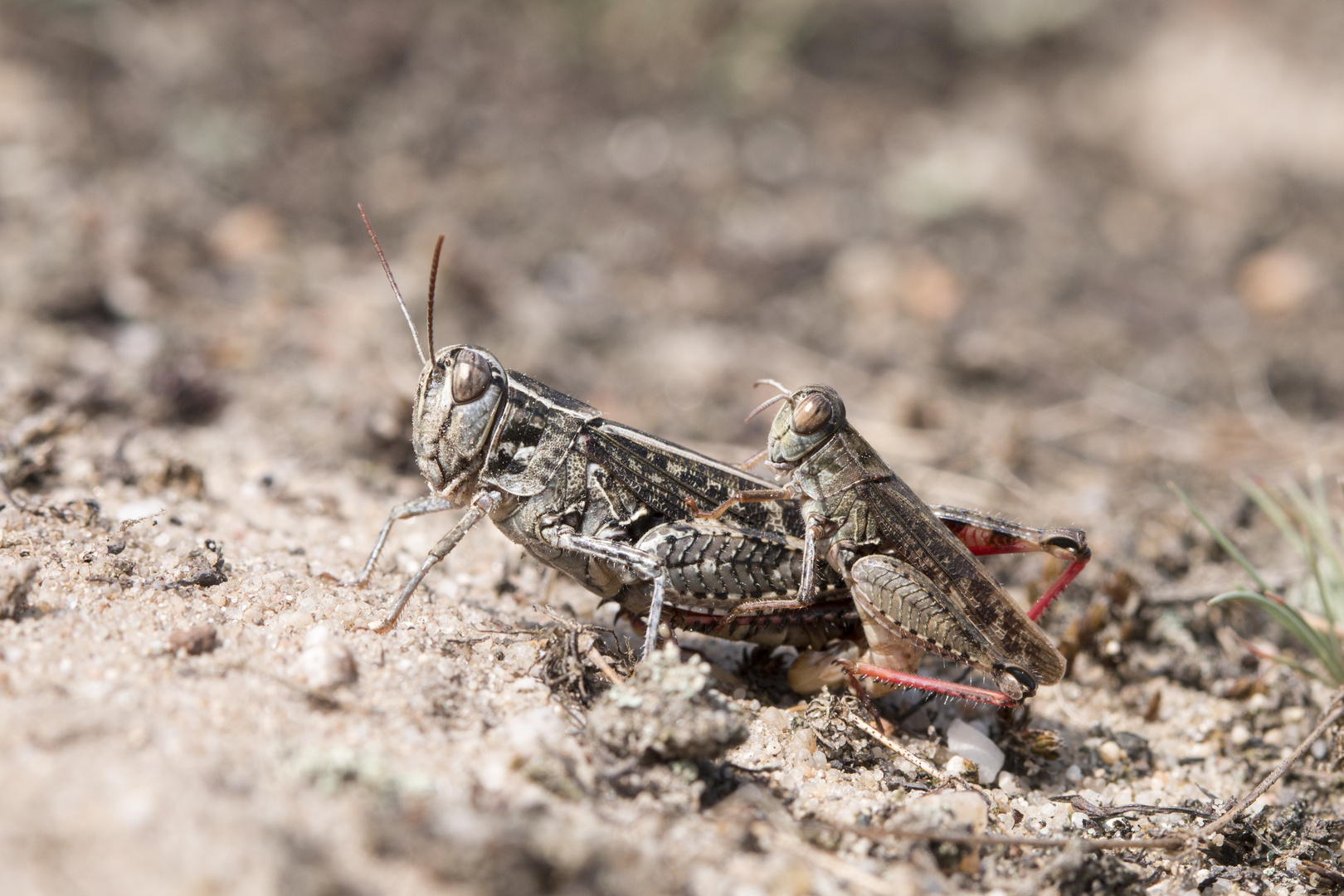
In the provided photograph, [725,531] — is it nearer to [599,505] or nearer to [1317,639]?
[599,505]

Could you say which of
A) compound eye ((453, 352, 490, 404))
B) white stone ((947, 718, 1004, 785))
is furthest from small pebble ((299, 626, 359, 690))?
white stone ((947, 718, 1004, 785))

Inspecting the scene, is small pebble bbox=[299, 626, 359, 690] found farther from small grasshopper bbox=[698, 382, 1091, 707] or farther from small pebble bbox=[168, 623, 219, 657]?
small grasshopper bbox=[698, 382, 1091, 707]

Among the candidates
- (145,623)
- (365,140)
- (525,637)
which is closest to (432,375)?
(525,637)

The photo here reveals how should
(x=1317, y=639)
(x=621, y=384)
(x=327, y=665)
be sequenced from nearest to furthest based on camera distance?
(x=327, y=665) < (x=1317, y=639) < (x=621, y=384)

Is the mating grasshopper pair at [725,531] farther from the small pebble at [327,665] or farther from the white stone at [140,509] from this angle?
the white stone at [140,509]

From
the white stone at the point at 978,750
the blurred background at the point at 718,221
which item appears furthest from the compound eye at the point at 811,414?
the blurred background at the point at 718,221

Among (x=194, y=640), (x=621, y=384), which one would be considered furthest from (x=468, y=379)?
(x=621, y=384)

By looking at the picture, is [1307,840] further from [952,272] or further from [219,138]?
[219,138]
